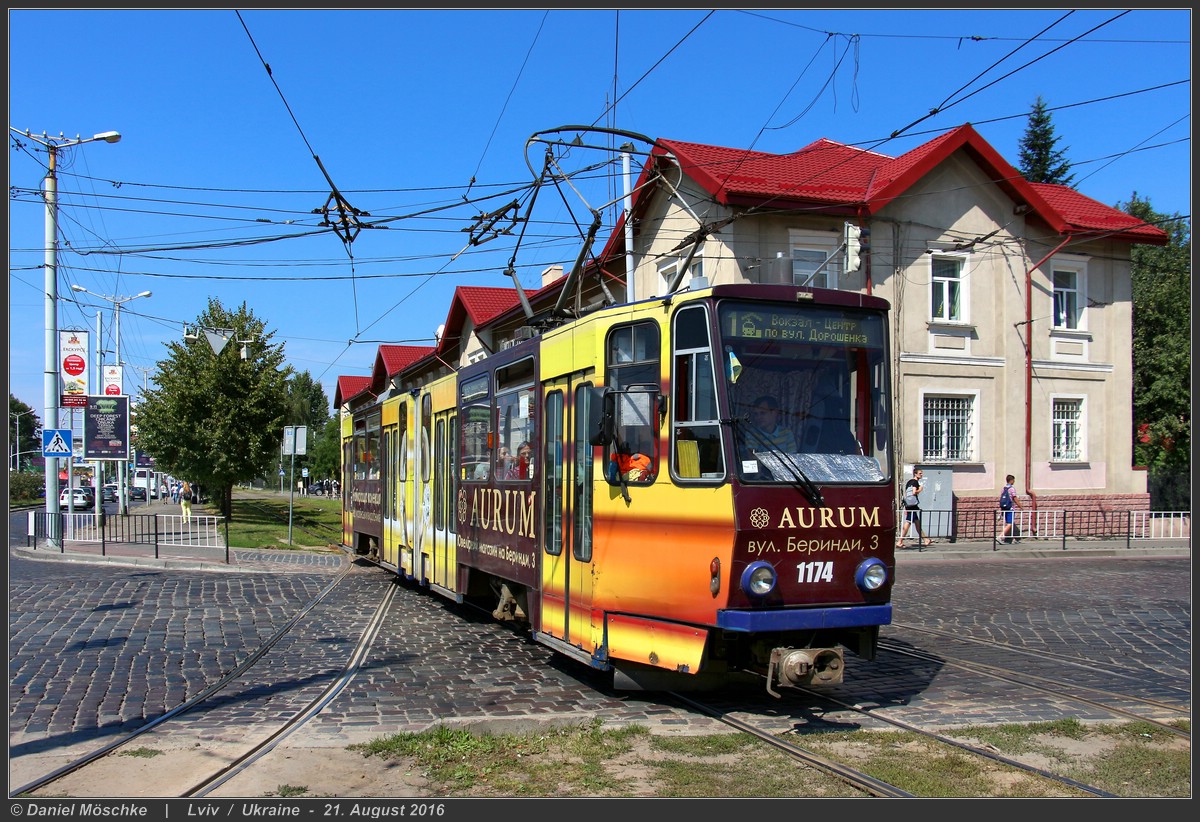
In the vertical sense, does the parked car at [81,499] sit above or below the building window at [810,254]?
below

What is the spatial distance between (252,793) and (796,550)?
3.94 meters

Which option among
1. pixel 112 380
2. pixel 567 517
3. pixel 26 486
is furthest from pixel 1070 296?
pixel 26 486

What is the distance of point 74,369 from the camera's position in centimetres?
2319

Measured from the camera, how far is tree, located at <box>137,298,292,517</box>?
123ft

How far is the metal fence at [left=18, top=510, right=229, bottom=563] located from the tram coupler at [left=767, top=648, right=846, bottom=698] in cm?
1703

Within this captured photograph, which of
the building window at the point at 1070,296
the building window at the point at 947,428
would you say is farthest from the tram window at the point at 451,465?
the building window at the point at 1070,296

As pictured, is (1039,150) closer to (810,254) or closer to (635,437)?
(810,254)

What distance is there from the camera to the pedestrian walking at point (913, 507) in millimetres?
24031

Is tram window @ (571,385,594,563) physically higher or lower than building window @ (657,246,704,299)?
lower

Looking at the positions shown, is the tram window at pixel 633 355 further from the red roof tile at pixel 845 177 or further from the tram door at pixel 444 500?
the red roof tile at pixel 845 177

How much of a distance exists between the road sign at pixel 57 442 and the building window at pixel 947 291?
21146 millimetres

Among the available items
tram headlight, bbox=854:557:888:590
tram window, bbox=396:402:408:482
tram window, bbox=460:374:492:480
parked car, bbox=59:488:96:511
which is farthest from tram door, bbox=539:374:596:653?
parked car, bbox=59:488:96:511

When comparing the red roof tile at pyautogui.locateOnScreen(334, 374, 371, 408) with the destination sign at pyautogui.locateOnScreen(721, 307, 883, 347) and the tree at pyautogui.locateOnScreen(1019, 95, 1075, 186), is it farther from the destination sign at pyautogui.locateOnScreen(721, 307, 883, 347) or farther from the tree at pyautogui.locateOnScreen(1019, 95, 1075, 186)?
the destination sign at pyautogui.locateOnScreen(721, 307, 883, 347)

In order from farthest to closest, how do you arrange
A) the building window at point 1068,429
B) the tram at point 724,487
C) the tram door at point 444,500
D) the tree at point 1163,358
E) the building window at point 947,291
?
the tree at point 1163,358 < the building window at point 1068,429 < the building window at point 947,291 < the tram door at point 444,500 < the tram at point 724,487
